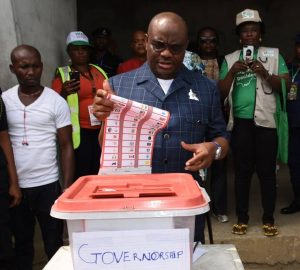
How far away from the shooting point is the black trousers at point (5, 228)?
2512 mm

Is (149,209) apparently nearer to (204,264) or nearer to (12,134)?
(204,264)

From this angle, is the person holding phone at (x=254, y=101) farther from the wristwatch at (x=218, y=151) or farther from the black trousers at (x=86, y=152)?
the wristwatch at (x=218, y=151)

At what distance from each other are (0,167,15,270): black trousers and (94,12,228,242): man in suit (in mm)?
1106

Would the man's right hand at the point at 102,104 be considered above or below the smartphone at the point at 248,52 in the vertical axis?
below

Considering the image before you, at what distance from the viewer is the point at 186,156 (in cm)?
186

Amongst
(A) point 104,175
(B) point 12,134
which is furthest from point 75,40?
(A) point 104,175

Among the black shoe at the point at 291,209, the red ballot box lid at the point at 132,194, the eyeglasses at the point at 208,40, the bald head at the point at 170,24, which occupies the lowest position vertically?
the black shoe at the point at 291,209

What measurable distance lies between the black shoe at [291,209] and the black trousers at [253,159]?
457 millimetres

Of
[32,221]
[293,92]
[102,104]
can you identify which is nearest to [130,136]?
[102,104]

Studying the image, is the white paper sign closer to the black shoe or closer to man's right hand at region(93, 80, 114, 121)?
man's right hand at region(93, 80, 114, 121)

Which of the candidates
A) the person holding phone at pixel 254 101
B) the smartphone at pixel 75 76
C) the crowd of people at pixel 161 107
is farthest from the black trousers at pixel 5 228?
the person holding phone at pixel 254 101

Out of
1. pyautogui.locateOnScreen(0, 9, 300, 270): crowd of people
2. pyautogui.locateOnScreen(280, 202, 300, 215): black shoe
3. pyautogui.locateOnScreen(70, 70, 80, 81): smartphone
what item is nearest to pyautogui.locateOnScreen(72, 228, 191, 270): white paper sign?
pyautogui.locateOnScreen(0, 9, 300, 270): crowd of people

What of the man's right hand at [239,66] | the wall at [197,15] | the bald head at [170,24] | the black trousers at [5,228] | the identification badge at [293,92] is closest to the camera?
the bald head at [170,24]

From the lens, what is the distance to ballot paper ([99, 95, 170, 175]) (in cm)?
149
